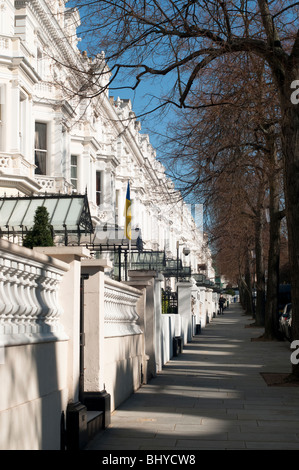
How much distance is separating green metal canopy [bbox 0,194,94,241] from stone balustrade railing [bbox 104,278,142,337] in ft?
27.9

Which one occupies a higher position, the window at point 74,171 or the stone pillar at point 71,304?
the window at point 74,171

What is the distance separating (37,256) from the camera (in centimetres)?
585

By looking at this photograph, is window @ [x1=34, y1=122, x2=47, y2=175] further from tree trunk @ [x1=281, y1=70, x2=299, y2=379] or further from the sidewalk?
tree trunk @ [x1=281, y1=70, x2=299, y2=379]

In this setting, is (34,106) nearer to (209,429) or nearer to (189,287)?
(189,287)

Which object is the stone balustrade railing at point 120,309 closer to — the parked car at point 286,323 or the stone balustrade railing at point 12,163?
the stone balustrade railing at point 12,163

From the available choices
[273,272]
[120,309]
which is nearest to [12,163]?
[273,272]

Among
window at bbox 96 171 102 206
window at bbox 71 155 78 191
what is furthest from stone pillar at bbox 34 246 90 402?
window at bbox 96 171 102 206

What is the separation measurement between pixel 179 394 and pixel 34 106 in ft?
62.8

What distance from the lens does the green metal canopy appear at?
21.4 metres

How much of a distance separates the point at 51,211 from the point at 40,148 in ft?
26.0

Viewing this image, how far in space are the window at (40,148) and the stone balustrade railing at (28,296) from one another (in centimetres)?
2232

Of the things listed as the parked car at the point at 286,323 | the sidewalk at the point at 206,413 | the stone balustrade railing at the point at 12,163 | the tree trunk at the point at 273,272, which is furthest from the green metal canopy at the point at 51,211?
the parked car at the point at 286,323

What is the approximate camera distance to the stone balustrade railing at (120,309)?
9.78 m
